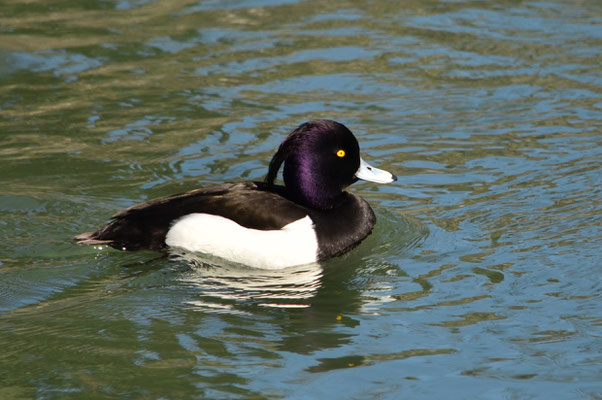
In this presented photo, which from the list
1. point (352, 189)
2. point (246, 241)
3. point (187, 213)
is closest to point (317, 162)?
point (246, 241)

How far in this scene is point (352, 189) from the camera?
8594 millimetres

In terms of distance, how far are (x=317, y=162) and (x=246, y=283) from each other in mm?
1080

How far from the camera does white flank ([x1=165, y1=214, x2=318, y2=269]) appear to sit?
6.86 metres

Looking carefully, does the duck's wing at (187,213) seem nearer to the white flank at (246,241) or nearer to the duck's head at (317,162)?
the white flank at (246,241)

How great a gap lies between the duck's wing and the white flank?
46 mm

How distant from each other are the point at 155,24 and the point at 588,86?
5.59 metres

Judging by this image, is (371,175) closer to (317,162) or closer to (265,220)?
(317,162)

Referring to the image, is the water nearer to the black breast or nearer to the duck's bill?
the black breast

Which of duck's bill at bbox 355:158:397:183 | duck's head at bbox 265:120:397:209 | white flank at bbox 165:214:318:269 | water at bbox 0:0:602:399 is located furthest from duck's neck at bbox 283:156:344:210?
water at bbox 0:0:602:399

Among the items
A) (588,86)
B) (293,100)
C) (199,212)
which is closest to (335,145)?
(199,212)

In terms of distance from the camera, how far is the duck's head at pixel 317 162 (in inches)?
279

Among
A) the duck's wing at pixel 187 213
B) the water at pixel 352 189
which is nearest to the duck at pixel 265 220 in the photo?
the duck's wing at pixel 187 213

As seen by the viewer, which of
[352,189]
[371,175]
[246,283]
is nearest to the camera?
[246,283]

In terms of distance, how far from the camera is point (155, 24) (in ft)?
42.4
